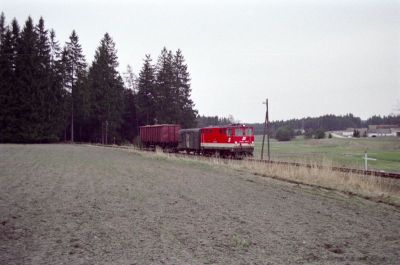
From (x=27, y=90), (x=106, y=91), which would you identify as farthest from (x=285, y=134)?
(x=27, y=90)

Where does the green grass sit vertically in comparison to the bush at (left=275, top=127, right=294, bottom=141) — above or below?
below

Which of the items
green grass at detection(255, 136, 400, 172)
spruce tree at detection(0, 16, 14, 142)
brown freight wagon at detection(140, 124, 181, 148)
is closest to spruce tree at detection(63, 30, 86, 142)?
spruce tree at detection(0, 16, 14, 142)

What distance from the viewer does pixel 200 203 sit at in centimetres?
952

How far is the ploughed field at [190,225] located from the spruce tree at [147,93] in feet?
172

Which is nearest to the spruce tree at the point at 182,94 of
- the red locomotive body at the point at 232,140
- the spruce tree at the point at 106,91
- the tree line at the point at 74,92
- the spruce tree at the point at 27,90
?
the tree line at the point at 74,92

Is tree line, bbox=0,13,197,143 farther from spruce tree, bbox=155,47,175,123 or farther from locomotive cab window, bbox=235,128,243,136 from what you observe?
locomotive cab window, bbox=235,128,243,136

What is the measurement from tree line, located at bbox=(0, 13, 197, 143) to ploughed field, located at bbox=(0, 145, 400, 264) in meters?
42.1

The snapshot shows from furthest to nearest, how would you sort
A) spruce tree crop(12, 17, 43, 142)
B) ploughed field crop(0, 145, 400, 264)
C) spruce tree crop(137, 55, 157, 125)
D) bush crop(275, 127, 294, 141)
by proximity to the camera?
bush crop(275, 127, 294, 141) < spruce tree crop(137, 55, 157, 125) < spruce tree crop(12, 17, 43, 142) < ploughed field crop(0, 145, 400, 264)

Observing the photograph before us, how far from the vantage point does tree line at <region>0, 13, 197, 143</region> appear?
50.3 metres

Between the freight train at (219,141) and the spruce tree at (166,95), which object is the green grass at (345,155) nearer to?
the freight train at (219,141)

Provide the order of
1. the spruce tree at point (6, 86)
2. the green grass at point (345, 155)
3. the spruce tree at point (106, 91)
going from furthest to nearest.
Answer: the spruce tree at point (106, 91), the spruce tree at point (6, 86), the green grass at point (345, 155)

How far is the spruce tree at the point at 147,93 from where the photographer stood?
64375mm

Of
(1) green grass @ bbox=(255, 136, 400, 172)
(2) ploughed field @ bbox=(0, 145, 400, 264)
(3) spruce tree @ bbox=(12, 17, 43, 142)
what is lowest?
(1) green grass @ bbox=(255, 136, 400, 172)

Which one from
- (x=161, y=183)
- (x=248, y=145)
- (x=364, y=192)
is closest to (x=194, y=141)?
(x=248, y=145)
